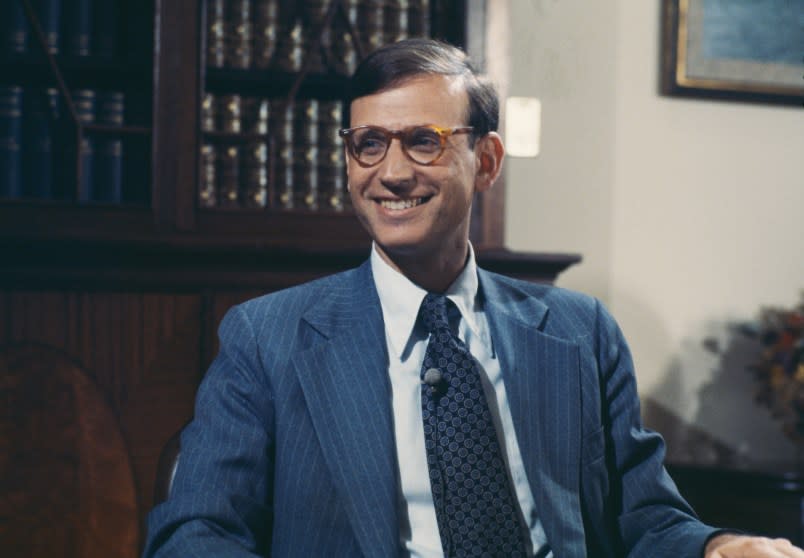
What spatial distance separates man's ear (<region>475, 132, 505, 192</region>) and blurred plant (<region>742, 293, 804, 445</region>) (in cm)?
166

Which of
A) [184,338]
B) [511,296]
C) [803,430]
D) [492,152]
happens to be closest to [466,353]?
[511,296]

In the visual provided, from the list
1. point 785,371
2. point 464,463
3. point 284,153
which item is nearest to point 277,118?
point 284,153

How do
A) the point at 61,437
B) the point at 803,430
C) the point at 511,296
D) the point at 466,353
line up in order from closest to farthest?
the point at 466,353
the point at 511,296
the point at 61,437
the point at 803,430

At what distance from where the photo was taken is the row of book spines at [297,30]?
2.54 metres

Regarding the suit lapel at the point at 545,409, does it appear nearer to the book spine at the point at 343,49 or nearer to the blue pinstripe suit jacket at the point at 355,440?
the blue pinstripe suit jacket at the point at 355,440

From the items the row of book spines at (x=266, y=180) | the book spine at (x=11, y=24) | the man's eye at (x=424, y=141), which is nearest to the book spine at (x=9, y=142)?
the book spine at (x=11, y=24)

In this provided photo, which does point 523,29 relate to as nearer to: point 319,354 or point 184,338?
point 184,338

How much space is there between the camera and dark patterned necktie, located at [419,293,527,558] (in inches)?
52.6

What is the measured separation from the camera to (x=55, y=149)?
2449 millimetres

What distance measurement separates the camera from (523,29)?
10.3 feet

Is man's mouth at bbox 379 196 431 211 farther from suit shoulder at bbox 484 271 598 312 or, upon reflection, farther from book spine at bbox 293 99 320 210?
book spine at bbox 293 99 320 210

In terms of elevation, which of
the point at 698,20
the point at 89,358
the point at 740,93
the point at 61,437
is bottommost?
the point at 61,437

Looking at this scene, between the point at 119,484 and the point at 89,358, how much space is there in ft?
1.07

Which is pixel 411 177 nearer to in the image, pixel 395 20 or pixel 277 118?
pixel 277 118
